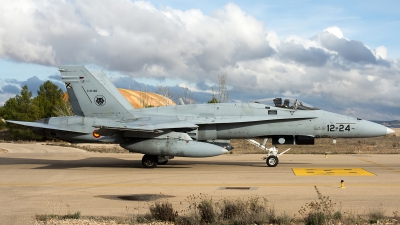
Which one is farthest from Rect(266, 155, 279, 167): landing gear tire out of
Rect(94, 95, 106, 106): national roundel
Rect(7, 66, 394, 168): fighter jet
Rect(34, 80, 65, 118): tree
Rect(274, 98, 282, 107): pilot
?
Rect(34, 80, 65, 118): tree

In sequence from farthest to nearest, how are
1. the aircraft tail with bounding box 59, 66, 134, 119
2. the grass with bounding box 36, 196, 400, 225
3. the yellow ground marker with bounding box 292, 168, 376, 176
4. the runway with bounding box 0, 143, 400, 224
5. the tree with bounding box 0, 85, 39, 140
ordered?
the tree with bounding box 0, 85, 39, 140 → the aircraft tail with bounding box 59, 66, 134, 119 → the yellow ground marker with bounding box 292, 168, 376, 176 → the runway with bounding box 0, 143, 400, 224 → the grass with bounding box 36, 196, 400, 225

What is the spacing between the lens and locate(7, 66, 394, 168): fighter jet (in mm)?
18484

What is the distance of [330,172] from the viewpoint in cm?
1708

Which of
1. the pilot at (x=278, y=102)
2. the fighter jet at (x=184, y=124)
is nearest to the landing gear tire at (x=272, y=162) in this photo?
Result: the fighter jet at (x=184, y=124)

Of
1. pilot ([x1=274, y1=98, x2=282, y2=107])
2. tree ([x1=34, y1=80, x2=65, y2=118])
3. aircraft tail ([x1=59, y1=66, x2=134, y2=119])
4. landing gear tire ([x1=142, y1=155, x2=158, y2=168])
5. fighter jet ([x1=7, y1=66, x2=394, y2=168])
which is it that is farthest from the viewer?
tree ([x1=34, y1=80, x2=65, y2=118])

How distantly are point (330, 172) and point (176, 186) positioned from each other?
21.5 feet

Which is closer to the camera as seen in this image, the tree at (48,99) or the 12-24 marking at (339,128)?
the 12-24 marking at (339,128)

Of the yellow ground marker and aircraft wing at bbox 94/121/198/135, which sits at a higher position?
aircraft wing at bbox 94/121/198/135

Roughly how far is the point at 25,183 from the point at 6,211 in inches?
200

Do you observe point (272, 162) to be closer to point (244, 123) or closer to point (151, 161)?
point (244, 123)

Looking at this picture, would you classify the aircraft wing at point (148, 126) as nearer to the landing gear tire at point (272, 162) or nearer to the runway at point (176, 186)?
the runway at point (176, 186)

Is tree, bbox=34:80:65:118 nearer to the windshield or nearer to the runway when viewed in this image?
the runway

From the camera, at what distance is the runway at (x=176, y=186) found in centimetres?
1046

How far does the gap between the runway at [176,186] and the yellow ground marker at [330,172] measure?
45 mm
